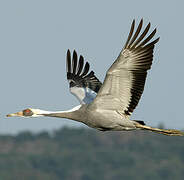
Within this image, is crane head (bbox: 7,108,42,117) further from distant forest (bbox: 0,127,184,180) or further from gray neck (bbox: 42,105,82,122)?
distant forest (bbox: 0,127,184,180)

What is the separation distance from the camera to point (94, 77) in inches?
993

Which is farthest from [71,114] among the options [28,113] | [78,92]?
[78,92]

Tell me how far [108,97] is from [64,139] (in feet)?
587

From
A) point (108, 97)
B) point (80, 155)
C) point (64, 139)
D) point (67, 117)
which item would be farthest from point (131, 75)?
point (64, 139)

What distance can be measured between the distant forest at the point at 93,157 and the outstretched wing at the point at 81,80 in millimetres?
126203

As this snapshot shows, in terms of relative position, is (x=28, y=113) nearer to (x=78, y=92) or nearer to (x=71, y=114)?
(x=71, y=114)

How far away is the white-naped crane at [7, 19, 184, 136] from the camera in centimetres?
1966

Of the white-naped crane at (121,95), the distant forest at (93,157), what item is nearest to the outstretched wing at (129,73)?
the white-naped crane at (121,95)

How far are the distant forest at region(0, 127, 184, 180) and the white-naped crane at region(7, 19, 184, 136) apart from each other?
131 metres

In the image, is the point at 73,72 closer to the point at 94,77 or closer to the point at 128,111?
the point at 94,77

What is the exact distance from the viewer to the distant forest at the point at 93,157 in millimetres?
165500

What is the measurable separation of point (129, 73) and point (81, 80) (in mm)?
5228

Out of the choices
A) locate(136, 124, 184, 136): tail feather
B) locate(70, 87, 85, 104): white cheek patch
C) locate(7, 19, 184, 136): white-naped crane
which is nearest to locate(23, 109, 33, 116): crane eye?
locate(7, 19, 184, 136): white-naped crane

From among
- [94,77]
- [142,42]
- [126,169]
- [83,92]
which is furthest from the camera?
[126,169]
